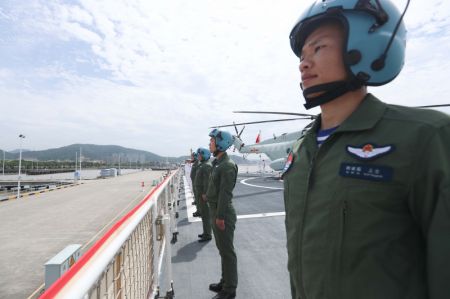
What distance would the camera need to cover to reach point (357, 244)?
1028mm

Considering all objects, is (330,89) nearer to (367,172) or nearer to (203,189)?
(367,172)

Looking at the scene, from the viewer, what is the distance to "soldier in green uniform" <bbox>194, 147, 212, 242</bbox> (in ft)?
21.0

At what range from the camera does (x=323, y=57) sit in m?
1.32

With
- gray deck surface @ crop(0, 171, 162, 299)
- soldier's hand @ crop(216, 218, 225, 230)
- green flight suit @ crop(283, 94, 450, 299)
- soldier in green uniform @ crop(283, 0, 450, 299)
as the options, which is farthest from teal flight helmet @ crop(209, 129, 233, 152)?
gray deck surface @ crop(0, 171, 162, 299)

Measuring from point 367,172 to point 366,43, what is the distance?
627mm

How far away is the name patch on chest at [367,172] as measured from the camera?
99 centimetres

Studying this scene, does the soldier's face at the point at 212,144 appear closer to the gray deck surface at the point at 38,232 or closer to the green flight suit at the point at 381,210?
the green flight suit at the point at 381,210

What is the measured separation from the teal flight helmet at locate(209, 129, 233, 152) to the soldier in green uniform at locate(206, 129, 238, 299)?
0.89ft

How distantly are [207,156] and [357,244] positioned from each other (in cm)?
713

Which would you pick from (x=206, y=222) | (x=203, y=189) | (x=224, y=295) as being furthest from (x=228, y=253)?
(x=203, y=189)

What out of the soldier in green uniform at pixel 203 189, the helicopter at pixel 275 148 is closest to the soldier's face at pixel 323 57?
the soldier in green uniform at pixel 203 189

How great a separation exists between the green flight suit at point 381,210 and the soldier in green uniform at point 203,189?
5164 millimetres

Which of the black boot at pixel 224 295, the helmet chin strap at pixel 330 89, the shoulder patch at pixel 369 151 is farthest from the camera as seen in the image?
the black boot at pixel 224 295

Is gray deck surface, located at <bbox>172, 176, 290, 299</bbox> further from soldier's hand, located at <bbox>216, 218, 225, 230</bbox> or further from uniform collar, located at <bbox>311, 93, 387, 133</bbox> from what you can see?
uniform collar, located at <bbox>311, 93, 387, 133</bbox>
